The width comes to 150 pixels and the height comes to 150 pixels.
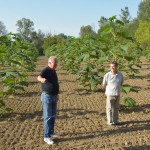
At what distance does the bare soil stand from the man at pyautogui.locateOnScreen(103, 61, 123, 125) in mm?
247

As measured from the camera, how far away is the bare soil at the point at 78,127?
6.16 metres

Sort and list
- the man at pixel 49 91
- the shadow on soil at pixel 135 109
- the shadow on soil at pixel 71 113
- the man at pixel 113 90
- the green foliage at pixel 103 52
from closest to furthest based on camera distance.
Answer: the man at pixel 49 91 → the man at pixel 113 90 → the shadow on soil at pixel 71 113 → the green foliage at pixel 103 52 → the shadow on soil at pixel 135 109

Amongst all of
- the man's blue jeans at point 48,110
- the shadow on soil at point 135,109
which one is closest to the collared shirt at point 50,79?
the man's blue jeans at point 48,110

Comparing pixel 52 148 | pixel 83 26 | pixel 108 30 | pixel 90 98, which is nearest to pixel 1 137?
pixel 52 148

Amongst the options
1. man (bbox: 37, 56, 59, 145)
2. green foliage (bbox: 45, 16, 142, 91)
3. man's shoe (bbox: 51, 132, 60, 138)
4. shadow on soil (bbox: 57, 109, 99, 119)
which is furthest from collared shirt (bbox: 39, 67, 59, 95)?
green foliage (bbox: 45, 16, 142, 91)

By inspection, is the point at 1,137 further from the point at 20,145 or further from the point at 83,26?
the point at 83,26

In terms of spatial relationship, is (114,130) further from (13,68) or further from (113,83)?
(13,68)

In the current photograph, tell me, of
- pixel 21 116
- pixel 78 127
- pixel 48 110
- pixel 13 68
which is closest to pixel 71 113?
pixel 21 116

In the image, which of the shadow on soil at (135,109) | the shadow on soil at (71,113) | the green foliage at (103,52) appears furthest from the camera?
the shadow on soil at (135,109)

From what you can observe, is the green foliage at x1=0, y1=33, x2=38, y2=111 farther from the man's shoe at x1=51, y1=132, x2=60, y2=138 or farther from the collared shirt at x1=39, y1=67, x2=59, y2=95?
the man's shoe at x1=51, y1=132, x2=60, y2=138

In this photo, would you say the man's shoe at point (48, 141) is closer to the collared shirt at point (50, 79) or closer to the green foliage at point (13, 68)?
the collared shirt at point (50, 79)

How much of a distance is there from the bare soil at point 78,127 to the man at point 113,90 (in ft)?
0.81

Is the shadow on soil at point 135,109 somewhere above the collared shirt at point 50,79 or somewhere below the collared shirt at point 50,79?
below

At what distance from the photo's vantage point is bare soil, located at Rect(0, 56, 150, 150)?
6.16 m
